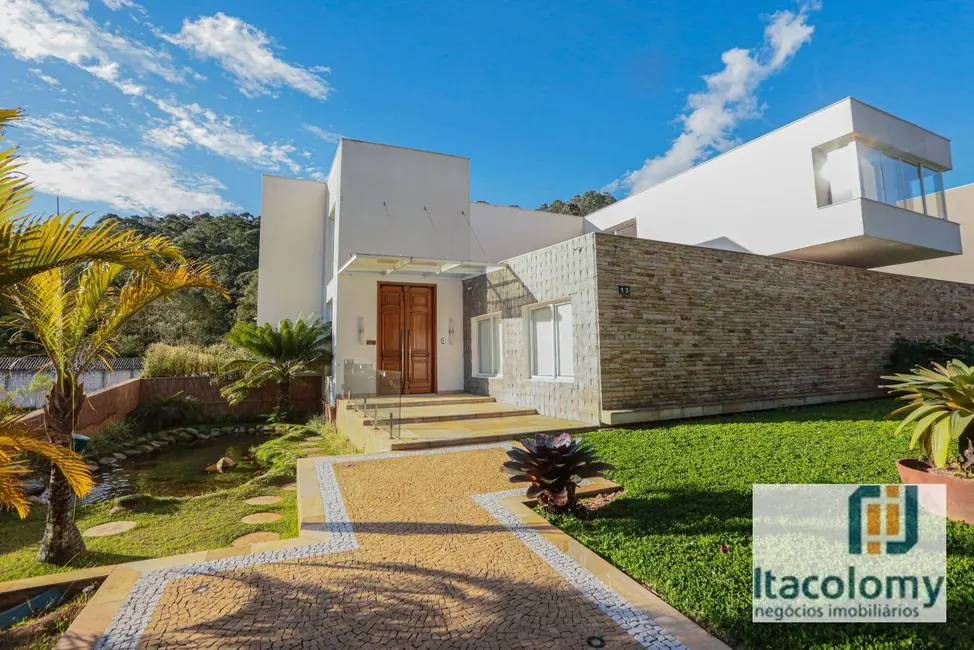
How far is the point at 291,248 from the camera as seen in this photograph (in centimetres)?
1456

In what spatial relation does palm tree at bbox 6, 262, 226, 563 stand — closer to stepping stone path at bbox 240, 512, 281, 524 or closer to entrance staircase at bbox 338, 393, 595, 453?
stepping stone path at bbox 240, 512, 281, 524

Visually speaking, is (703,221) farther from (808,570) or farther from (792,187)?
(808,570)

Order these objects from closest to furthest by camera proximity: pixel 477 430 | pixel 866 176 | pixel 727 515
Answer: pixel 727 515 → pixel 477 430 → pixel 866 176

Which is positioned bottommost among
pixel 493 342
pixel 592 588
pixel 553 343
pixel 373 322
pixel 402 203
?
pixel 592 588

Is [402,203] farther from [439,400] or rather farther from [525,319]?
[439,400]

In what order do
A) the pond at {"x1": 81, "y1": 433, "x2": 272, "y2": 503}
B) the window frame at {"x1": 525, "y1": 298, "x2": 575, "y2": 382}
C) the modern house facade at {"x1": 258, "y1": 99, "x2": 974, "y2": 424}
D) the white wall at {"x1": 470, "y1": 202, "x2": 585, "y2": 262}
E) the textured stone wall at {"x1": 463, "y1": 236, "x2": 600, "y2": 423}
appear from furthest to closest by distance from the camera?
the white wall at {"x1": 470, "y1": 202, "x2": 585, "y2": 262}
the window frame at {"x1": 525, "y1": 298, "x2": 575, "y2": 382}
the modern house facade at {"x1": 258, "y1": 99, "x2": 974, "y2": 424}
the textured stone wall at {"x1": 463, "y1": 236, "x2": 600, "y2": 423}
the pond at {"x1": 81, "y1": 433, "x2": 272, "y2": 503}

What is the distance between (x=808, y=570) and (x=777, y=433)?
467cm

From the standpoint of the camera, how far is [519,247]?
15.9 meters

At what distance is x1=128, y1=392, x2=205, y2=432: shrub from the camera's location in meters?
11.1

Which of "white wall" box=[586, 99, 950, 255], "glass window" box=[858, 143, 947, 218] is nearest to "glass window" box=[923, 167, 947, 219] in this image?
"glass window" box=[858, 143, 947, 218]

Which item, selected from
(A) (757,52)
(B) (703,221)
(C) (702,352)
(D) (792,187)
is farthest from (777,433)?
(A) (757,52)

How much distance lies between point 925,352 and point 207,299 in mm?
30730

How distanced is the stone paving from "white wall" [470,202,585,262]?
11.2 metres

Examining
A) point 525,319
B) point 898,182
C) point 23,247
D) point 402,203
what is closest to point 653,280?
point 525,319
